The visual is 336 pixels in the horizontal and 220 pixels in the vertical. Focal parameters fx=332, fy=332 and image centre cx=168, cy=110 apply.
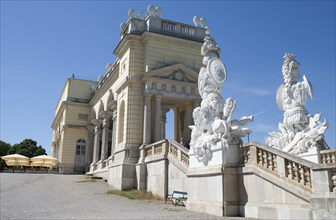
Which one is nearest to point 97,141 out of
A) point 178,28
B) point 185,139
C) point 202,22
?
point 185,139

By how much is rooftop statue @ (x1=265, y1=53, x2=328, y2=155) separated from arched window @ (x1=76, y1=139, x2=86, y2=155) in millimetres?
29063

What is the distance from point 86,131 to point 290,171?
33754 mm

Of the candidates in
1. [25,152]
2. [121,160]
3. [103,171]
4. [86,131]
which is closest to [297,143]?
[121,160]

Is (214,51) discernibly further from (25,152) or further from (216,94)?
(25,152)

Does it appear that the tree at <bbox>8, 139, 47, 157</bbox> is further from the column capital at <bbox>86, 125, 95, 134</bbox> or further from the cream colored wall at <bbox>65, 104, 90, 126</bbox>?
the column capital at <bbox>86, 125, 95, 134</bbox>

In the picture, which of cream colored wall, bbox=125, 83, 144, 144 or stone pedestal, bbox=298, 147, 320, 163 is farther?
cream colored wall, bbox=125, 83, 144, 144

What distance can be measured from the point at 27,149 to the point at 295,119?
61.2m

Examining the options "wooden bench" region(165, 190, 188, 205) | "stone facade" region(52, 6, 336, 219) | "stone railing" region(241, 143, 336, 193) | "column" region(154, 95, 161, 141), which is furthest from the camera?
"column" region(154, 95, 161, 141)

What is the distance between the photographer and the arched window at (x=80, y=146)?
39219 millimetres

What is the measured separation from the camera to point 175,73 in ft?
73.3

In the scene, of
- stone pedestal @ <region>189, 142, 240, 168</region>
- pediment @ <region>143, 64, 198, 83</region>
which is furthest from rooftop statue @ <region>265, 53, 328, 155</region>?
pediment @ <region>143, 64, 198, 83</region>

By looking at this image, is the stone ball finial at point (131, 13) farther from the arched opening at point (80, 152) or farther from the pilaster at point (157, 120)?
the arched opening at point (80, 152)

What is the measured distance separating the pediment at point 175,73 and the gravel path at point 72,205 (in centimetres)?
787

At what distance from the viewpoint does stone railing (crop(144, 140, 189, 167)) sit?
1514cm
